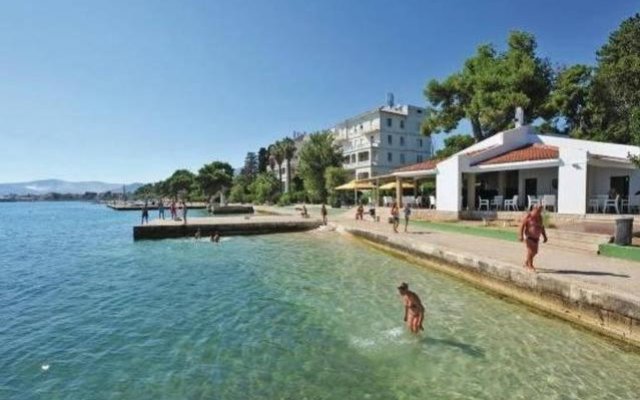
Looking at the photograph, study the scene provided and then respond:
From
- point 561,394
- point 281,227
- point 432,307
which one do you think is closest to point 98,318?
point 432,307

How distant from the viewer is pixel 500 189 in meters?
27.2

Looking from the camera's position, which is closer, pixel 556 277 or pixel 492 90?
pixel 556 277

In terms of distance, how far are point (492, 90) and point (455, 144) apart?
7.35 m

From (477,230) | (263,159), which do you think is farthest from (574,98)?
(263,159)

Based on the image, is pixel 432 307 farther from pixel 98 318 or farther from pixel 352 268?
pixel 98 318

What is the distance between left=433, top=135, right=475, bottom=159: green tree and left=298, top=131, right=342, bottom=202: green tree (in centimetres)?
1557

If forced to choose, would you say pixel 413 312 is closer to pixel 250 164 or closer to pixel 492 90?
pixel 492 90

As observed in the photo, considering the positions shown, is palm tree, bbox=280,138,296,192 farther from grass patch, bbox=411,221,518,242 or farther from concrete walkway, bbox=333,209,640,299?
concrete walkway, bbox=333,209,640,299

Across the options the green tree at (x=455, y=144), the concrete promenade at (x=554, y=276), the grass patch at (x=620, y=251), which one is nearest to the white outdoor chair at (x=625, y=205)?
the concrete promenade at (x=554, y=276)

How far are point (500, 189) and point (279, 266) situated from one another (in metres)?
16.2

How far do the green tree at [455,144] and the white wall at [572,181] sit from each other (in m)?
23.6

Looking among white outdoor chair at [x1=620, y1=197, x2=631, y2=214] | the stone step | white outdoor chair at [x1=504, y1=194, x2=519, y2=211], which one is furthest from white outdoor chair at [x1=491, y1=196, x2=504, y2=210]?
the stone step

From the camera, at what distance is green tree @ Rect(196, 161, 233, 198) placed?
98812 mm

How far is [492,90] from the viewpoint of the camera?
39031mm
